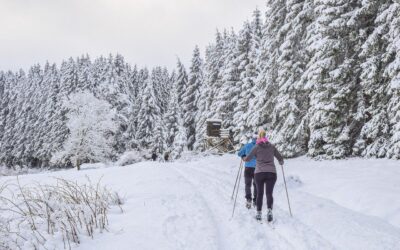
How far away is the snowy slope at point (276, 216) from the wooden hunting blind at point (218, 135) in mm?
22079

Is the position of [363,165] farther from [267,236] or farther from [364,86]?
[267,236]

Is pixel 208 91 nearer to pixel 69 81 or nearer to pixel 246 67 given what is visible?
pixel 246 67

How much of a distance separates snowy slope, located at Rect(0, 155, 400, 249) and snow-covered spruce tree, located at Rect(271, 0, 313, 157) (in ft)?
26.4

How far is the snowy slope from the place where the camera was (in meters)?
6.02

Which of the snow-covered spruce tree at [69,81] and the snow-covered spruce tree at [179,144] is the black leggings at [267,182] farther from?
the snow-covered spruce tree at [69,81]

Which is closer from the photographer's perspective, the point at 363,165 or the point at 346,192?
the point at 346,192

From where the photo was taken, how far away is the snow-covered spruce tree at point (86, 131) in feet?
139

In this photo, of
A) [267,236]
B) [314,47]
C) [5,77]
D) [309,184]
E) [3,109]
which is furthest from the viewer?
[5,77]

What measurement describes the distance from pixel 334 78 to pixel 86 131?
34140 mm

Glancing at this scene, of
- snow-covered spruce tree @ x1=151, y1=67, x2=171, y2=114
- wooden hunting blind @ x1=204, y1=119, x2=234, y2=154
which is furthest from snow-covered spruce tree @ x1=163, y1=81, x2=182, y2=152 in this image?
snow-covered spruce tree @ x1=151, y1=67, x2=171, y2=114

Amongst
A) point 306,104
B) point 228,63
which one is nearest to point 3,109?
point 228,63

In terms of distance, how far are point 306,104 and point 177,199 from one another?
44.0ft

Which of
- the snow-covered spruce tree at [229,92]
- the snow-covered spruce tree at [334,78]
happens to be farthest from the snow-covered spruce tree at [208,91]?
the snow-covered spruce tree at [334,78]

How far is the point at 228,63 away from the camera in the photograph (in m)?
36.2
